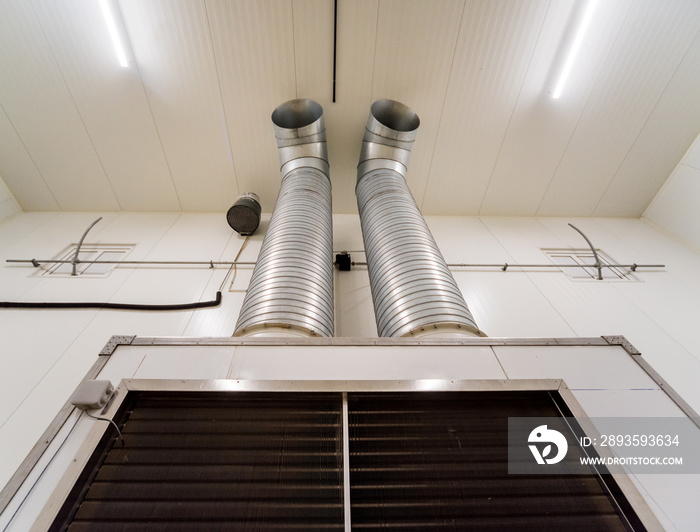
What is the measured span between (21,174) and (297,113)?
3252mm

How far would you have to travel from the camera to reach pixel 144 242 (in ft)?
9.56

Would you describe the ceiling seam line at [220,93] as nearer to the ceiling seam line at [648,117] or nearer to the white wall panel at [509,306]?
the white wall panel at [509,306]

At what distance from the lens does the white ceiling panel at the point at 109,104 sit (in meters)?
2.39

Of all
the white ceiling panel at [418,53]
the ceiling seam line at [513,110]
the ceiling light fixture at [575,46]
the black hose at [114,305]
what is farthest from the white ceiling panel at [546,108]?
the black hose at [114,305]

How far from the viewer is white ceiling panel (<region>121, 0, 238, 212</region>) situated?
238 cm

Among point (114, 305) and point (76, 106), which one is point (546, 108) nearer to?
point (114, 305)

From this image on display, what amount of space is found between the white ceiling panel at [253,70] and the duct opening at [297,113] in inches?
12.9

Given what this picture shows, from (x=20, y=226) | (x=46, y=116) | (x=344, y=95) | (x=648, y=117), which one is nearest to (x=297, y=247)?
(x=344, y=95)

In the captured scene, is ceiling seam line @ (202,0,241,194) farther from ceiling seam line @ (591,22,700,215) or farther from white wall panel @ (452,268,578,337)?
ceiling seam line @ (591,22,700,215)

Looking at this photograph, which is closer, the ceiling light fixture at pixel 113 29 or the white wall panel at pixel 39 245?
the ceiling light fixture at pixel 113 29

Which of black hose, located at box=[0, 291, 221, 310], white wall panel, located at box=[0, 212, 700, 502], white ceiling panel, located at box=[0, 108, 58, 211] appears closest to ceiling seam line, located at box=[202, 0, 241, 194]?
white wall panel, located at box=[0, 212, 700, 502]

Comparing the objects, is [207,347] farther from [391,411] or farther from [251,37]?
[251,37]

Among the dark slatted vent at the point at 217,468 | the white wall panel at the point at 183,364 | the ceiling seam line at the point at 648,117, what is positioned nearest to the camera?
the dark slatted vent at the point at 217,468

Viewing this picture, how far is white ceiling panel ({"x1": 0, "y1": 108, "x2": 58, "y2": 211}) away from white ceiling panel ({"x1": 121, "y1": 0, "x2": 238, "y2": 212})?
1.46 meters
